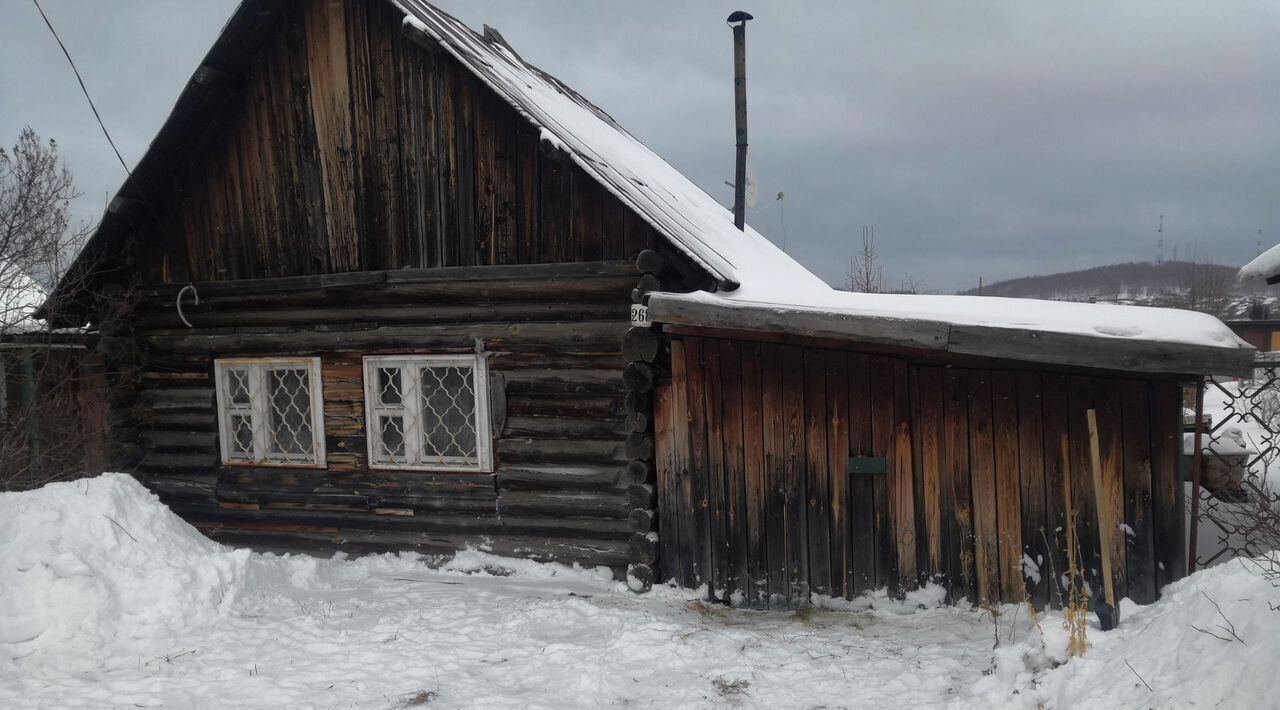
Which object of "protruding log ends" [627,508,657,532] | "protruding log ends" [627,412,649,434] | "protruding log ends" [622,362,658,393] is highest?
"protruding log ends" [622,362,658,393]

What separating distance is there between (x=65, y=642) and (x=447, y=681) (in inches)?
106

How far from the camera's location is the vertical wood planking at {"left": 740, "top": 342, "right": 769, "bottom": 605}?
21.4 feet

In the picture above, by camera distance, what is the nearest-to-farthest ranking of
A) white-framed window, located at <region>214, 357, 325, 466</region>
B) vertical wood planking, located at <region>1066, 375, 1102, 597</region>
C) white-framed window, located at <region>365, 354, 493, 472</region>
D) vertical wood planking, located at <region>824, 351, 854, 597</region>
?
vertical wood planking, located at <region>1066, 375, 1102, 597</region> < vertical wood planking, located at <region>824, 351, 854, 597</region> < white-framed window, located at <region>365, 354, 493, 472</region> < white-framed window, located at <region>214, 357, 325, 466</region>

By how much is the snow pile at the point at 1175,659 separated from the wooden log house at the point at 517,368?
54.1 inches

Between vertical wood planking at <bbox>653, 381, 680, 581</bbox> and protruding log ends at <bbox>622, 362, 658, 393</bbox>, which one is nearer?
protruding log ends at <bbox>622, 362, 658, 393</bbox>

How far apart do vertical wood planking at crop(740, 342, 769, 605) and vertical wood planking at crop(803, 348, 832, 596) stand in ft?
1.23

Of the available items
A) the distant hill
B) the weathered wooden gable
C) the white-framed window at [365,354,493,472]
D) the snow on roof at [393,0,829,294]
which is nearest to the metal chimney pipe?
the snow on roof at [393,0,829,294]

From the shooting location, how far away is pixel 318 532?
8.45 meters

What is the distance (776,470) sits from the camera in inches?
257

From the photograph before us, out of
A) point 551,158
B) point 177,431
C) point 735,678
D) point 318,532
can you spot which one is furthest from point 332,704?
point 177,431

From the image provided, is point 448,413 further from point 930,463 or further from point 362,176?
point 930,463

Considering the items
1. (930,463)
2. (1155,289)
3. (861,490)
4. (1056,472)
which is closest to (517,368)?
(861,490)

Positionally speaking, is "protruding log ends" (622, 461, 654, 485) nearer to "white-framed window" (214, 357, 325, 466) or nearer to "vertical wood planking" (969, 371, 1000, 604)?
"vertical wood planking" (969, 371, 1000, 604)

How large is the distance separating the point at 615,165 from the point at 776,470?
344cm
